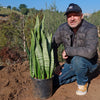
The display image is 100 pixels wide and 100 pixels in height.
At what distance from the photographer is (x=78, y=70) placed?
6.95 ft

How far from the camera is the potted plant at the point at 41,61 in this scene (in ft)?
6.17

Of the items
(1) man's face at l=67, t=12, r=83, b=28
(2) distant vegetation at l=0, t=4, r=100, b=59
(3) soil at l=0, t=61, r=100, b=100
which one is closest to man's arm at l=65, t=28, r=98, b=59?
(1) man's face at l=67, t=12, r=83, b=28

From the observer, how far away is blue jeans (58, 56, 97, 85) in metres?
2.10

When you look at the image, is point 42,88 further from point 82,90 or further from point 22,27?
point 22,27

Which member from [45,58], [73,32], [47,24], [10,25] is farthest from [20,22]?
[45,58]

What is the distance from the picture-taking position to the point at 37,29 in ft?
6.36

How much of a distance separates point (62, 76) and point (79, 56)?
55 centimetres

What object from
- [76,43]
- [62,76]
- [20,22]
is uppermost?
[20,22]

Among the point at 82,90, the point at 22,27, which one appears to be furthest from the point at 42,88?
the point at 22,27

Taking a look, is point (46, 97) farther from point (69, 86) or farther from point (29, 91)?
point (69, 86)

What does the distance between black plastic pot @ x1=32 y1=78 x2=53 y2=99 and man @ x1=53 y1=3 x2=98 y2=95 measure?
440 mm

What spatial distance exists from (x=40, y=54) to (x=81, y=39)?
0.77 m

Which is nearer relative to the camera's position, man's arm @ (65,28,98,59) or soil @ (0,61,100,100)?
man's arm @ (65,28,98,59)

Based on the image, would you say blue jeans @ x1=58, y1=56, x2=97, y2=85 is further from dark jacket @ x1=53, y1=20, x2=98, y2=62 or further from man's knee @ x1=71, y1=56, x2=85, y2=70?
dark jacket @ x1=53, y1=20, x2=98, y2=62
